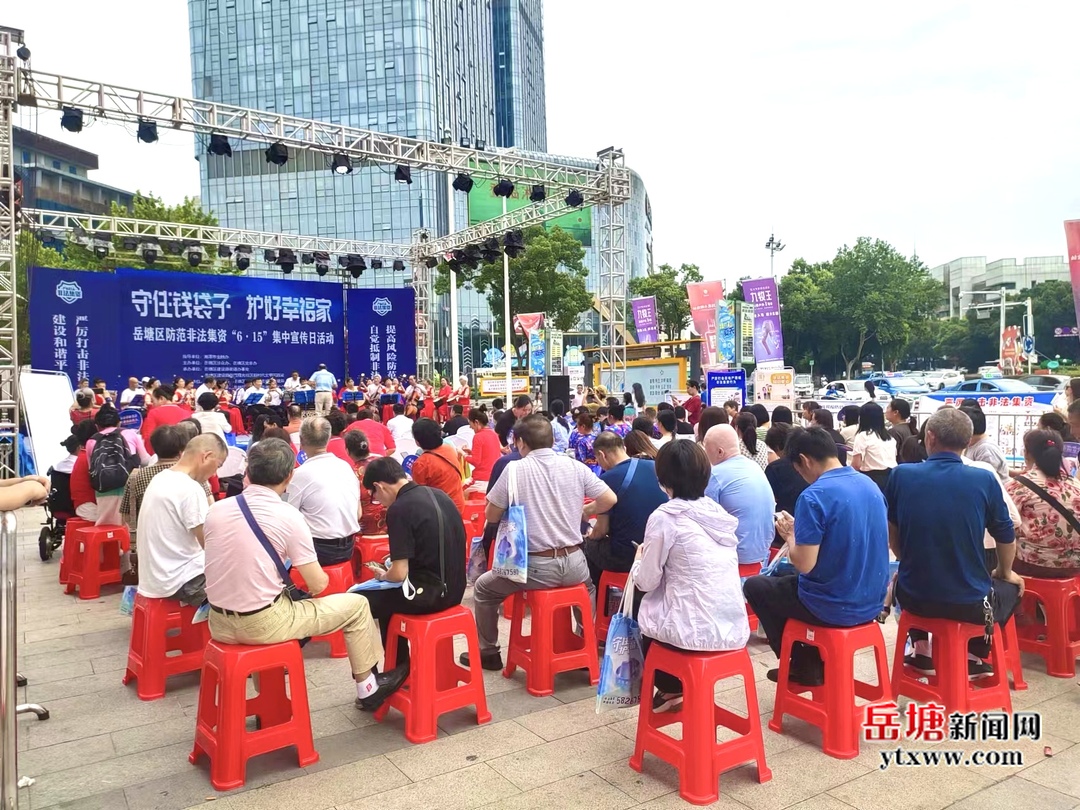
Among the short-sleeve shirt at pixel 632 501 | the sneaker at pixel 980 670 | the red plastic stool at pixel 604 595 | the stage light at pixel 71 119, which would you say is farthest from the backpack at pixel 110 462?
the stage light at pixel 71 119

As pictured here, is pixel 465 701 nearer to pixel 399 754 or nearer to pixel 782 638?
pixel 399 754

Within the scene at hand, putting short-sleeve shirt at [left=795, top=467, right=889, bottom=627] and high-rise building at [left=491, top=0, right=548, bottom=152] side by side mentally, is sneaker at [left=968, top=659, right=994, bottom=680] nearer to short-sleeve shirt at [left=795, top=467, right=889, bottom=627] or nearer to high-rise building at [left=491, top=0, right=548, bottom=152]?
short-sleeve shirt at [left=795, top=467, right=889, bottom=627]

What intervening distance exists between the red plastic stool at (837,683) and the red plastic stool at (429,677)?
4.76ft

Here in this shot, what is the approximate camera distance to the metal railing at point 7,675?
2328 millimetres

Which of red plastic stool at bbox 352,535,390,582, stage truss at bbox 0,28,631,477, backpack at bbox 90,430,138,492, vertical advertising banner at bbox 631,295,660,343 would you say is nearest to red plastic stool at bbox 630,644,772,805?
red plastic stool at bbox 352,535,390,582

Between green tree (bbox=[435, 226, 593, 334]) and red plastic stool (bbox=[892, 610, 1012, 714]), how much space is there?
27678 millimetres

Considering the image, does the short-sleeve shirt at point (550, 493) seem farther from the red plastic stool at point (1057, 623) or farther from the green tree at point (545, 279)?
the green tree at point (545, 279)

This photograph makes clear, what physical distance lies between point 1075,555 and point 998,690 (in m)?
0.98

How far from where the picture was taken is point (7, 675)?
2.34 metres

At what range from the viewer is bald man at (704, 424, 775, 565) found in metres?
4.19

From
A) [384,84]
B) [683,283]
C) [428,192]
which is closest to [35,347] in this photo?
[683,283]

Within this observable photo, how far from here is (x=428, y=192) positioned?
50625 millimetres

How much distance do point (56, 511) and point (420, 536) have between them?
18.2 feet

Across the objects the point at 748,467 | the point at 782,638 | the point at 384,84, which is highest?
the point at 384,84
